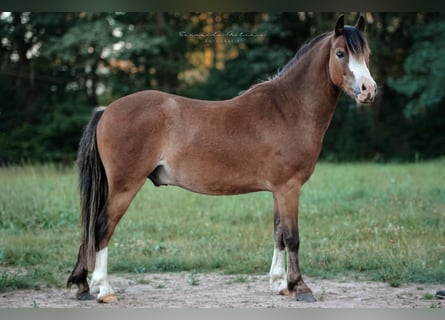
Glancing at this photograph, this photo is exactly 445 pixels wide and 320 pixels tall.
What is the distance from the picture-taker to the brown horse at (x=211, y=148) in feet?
13.8

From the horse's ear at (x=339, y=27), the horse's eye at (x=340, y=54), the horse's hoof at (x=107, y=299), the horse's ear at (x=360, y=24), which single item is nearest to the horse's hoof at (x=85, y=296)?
the horse's hoof at (x=107, y=299)

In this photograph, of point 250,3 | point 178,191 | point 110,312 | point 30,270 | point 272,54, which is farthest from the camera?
point 272,54

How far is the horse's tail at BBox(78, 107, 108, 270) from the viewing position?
4160mm

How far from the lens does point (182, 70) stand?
11.2 metres

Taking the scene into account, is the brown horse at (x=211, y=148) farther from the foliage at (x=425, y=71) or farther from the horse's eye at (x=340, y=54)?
the foliage at (x=425, y=71)

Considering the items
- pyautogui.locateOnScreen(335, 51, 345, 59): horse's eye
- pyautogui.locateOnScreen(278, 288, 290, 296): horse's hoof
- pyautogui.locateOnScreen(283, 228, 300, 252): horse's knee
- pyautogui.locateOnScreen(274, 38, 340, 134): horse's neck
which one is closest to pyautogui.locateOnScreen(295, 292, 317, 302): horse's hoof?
pyautogui.locateOnScreen(278, 288, 290, 296): horse's hoof

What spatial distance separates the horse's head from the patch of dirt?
1.53 metres

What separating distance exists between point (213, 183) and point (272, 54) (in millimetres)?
6699

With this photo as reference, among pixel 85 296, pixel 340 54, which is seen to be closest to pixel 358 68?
pixel 340 54

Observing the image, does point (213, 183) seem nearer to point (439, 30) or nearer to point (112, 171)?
point (112, 171)

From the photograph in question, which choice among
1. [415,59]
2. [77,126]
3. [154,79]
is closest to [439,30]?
[415,59]

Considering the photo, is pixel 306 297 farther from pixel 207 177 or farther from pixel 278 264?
pixel 207 177

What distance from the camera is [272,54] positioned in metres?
10.6

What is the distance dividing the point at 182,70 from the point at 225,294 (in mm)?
7266
